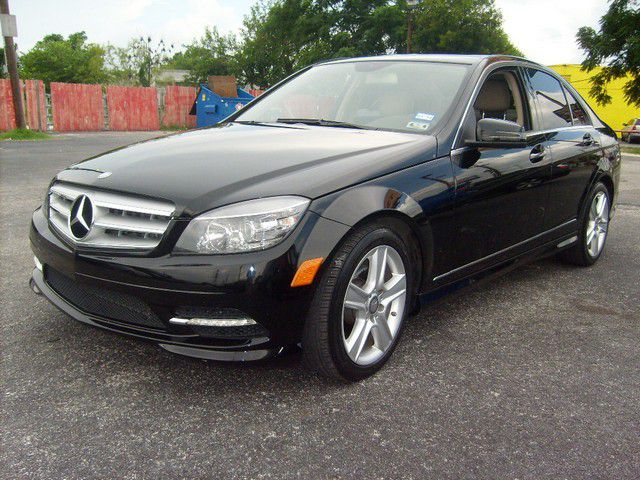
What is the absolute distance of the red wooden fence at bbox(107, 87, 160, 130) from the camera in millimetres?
26297

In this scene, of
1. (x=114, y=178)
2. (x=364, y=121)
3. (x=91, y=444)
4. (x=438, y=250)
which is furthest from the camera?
(x=364, y=121)

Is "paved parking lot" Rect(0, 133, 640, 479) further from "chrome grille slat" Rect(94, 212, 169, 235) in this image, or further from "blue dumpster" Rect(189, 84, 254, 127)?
"blue dumpster" Rect(189, 84, 254, 127)

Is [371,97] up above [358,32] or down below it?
below

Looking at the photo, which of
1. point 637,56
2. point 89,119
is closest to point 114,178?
point 89,119

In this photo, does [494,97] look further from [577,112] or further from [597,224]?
[597,224]

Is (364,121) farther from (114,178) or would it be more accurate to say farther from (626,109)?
(626,109)

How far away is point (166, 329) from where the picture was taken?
232cm

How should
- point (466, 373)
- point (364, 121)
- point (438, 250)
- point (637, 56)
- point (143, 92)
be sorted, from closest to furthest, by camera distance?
point (466, 373)
point (438, 250)
point (364, 121)
point (637, 56)
point (143, 92)

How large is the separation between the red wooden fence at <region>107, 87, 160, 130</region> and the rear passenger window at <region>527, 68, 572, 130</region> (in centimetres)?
2473

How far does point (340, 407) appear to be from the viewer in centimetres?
243

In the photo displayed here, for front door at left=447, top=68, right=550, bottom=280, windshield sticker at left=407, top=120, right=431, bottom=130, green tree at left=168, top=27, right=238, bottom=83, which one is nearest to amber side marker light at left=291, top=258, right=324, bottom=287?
front door at left=447, top=68, right=550, bottom=280

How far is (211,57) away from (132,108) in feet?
121

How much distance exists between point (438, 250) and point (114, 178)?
157 cm

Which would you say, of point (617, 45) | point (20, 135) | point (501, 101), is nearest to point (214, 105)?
point (20, 135)
